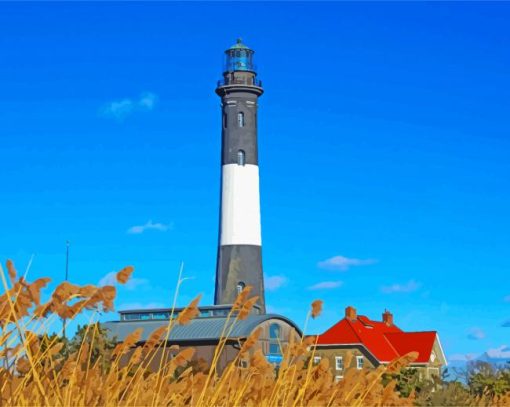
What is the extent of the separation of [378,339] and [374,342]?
1235 mm

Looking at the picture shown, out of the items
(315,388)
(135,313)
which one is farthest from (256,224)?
(315,388)

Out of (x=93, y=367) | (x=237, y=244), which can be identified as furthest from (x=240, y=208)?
(x=93, y=367)

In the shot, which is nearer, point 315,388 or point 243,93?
point 315,388

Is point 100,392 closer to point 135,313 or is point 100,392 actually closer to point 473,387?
point 473,387

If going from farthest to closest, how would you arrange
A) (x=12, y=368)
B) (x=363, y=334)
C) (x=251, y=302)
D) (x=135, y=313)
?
(x=363, y=334) → (x=135, y=313) → (x=12, y=368) → (x=251, y=302)

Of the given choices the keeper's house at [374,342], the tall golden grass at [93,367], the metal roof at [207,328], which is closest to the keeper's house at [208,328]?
the metal roof at [207,328]

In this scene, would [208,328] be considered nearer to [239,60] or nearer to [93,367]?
[239,60]

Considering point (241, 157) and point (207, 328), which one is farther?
point (241, 157)

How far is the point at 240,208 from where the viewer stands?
146 feet

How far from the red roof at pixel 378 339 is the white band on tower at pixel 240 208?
37.5 feet

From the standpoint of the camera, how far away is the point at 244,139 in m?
46.4

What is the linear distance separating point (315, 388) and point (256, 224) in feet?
130

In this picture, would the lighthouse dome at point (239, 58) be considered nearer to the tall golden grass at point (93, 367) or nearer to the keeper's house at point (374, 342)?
the keeper's house at point (374, 342)

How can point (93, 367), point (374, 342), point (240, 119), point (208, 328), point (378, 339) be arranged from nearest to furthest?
1. point (93, 367)
2. point (208, 328)
3. point (240, 119)
4. point (374, 342)
5. point (378, 339)
